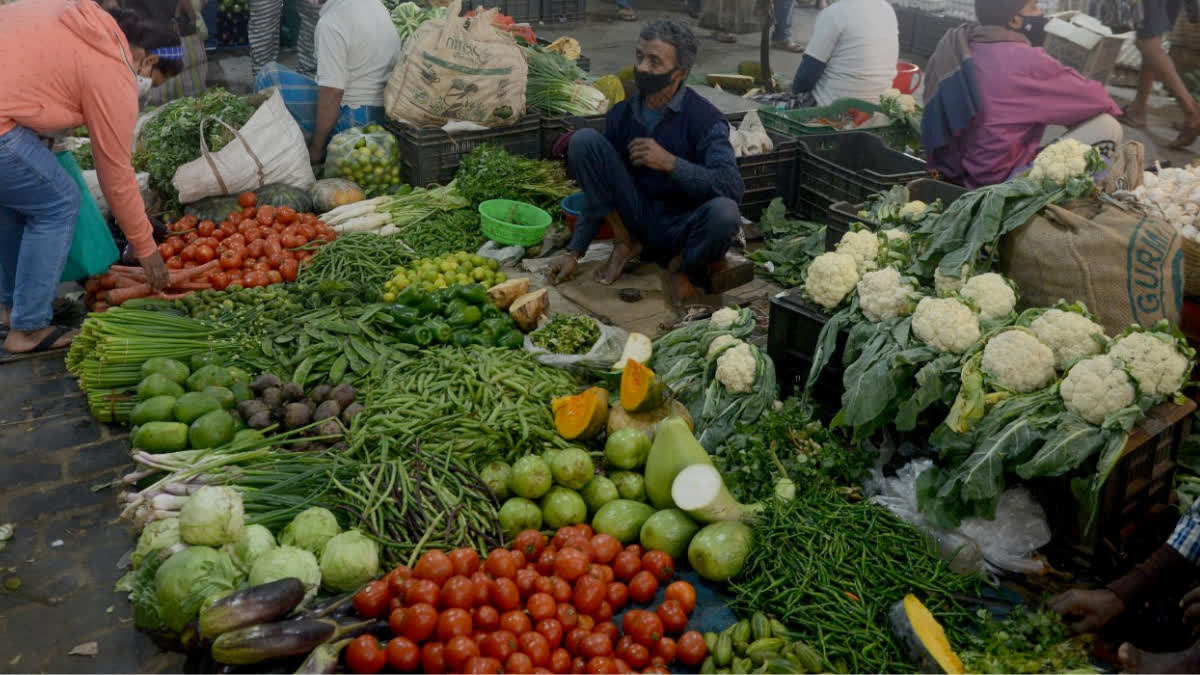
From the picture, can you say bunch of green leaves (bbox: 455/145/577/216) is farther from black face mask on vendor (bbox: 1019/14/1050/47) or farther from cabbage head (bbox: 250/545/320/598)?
black face mask on vendor (bbox: 1019/14/1050/47)

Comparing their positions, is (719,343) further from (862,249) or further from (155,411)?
(155,411)

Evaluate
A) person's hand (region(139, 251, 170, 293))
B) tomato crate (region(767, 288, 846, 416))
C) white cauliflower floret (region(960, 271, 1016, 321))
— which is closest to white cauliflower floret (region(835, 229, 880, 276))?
tomato crate (region(767, 288, 846, 416))

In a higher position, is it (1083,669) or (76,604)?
(1083,669)

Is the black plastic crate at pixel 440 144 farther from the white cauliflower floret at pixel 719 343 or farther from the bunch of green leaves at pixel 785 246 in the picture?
the white cauliflower floret at pixel 719 343

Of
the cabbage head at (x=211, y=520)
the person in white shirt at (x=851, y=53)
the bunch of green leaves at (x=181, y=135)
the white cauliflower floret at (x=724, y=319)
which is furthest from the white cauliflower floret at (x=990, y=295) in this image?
the bunch of green leaves at (x=181, y=135)

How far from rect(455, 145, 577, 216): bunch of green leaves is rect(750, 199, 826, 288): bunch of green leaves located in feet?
4.41

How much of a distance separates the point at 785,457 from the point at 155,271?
3369 millimetres

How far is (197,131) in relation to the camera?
614 cm

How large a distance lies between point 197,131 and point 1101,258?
5.27 m

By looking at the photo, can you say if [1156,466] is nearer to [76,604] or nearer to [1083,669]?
[1083,669]

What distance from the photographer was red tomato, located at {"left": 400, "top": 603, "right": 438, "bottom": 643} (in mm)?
2807

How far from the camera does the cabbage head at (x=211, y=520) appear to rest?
3.10 meters

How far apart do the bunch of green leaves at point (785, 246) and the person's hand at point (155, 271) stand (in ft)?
11.0

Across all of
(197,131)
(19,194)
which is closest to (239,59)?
(197,131)
